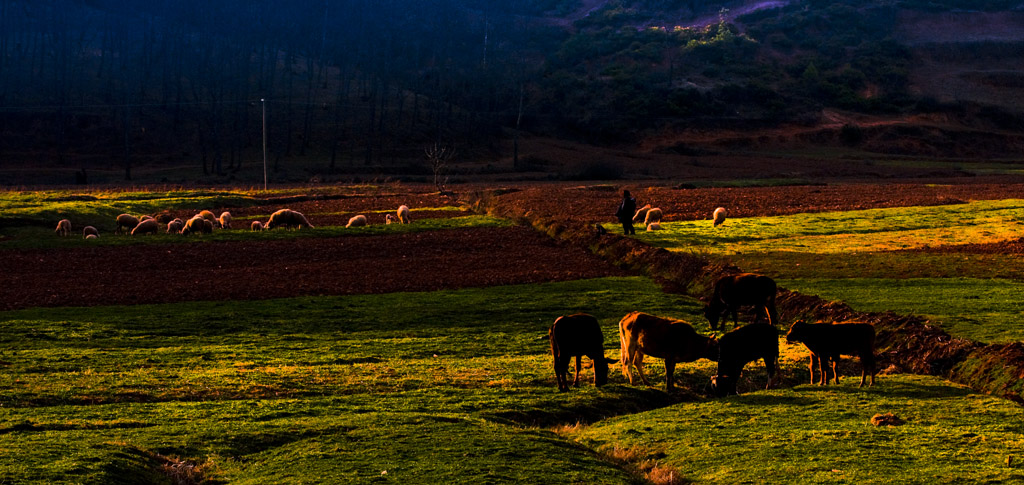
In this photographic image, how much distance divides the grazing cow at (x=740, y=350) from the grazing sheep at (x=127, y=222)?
144ft

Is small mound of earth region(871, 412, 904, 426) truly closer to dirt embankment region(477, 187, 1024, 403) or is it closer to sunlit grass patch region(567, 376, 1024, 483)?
sunlit grass patch region(567, 376, 1024, 483)

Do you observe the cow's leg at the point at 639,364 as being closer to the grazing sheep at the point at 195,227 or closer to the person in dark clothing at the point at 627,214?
the person in dark clothing at the point at 627,214

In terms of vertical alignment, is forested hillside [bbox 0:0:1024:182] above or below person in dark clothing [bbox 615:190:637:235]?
above

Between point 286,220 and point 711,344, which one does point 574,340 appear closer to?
point 711,344

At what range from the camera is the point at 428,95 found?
179 m

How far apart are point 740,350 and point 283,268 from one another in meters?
24.5

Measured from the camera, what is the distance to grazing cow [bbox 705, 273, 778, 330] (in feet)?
81.0

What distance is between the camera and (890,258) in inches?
1462

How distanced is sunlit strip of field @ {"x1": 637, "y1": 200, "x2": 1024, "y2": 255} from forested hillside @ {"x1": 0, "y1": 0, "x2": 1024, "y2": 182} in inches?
3068

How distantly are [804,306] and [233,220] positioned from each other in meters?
42.1

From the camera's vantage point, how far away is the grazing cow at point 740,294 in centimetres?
2469

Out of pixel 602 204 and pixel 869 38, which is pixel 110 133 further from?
pixel 869 38

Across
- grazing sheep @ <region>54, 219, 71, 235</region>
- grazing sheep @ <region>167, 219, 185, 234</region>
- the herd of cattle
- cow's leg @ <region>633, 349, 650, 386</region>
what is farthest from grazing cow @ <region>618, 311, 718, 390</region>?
grazing sheep @ <region>54, 219, 71, 235</region>

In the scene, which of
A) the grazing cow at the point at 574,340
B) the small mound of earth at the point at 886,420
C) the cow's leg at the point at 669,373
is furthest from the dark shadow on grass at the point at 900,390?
the grazing cow at the point at 574,340
